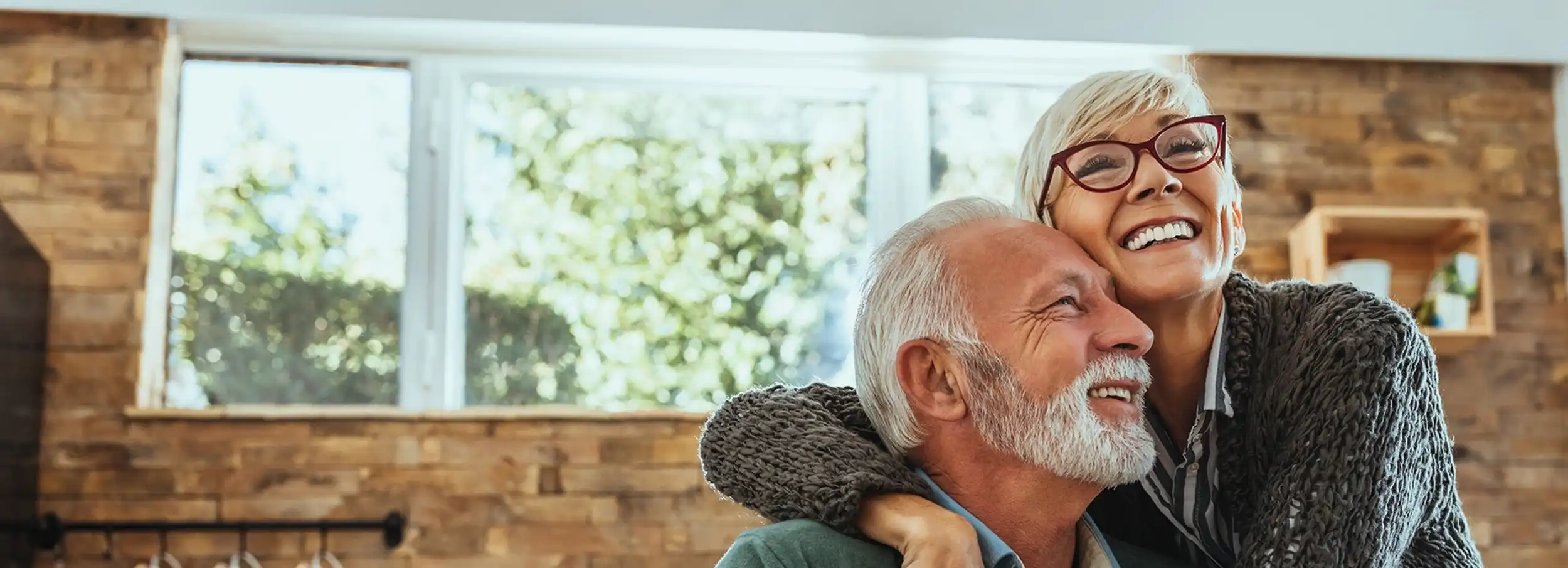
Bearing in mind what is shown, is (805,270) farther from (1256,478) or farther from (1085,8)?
(1256,478)

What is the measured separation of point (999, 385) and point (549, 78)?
2.21 metres

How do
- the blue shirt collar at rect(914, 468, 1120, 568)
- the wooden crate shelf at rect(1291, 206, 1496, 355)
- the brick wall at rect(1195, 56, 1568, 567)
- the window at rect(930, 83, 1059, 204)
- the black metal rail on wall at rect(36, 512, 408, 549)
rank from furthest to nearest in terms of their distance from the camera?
the window at rect(930, 83, 1059, 204)
the brick wall at rect(1195, 56, 1568, 567)
the wooden crate shelf at rect(1291, 206, 1496, 355)
the black metal rail on wall at rect(36, 512, 408, 549)
the blue shirt collar at rect(914, 468, 1120, 568)

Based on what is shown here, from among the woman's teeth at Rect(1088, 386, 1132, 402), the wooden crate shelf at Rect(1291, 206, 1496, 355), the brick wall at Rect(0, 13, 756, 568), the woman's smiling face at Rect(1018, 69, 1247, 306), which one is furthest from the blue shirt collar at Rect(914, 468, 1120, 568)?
the wooden crate shelf at Rect(1291, 206, 1496, 355)

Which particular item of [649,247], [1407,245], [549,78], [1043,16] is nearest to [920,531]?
[1043,16]

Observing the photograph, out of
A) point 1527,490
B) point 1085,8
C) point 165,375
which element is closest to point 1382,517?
point 1085,8

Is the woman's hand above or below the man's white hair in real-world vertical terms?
below

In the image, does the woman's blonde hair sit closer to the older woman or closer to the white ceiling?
the older woman

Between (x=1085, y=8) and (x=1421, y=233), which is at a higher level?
(x=1085, y=8)

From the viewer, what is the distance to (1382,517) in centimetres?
133

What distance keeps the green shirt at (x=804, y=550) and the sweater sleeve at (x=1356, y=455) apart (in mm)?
363

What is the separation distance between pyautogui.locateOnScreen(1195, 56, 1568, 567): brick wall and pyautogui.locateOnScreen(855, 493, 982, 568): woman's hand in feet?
7.54

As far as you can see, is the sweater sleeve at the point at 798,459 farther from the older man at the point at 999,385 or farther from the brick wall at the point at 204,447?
the brick wall at the point at 204,447

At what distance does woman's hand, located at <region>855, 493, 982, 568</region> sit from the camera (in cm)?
130

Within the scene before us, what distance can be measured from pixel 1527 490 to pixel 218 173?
10.7 ft
